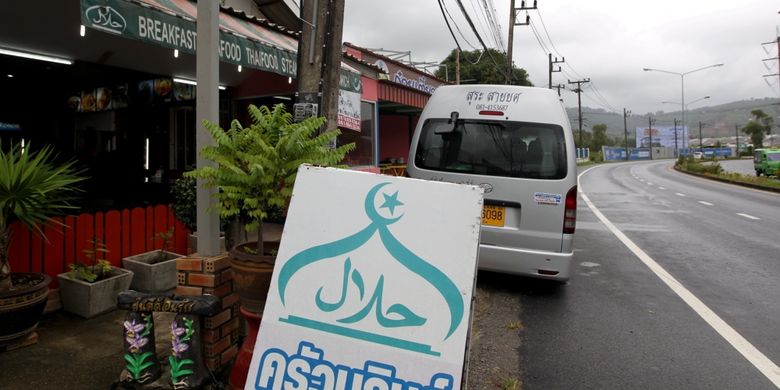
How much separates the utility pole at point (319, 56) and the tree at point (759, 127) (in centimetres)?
10133

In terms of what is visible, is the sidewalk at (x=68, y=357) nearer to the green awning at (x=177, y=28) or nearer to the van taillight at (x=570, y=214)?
the green awning at (x=177, y=28)

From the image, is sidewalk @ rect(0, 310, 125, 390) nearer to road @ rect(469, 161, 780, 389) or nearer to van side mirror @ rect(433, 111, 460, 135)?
road @ rect(469, 161, 780, 389)

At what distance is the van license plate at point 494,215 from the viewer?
537 cm

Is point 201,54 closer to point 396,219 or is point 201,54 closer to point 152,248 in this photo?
point 396,219

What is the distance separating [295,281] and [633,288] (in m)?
5.06

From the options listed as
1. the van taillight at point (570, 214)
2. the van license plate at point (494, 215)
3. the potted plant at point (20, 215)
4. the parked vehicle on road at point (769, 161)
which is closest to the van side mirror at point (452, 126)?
the van license plate at point (494, 215)

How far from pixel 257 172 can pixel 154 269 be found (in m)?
2.74

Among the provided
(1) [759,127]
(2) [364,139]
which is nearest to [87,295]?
(2) [364,139]

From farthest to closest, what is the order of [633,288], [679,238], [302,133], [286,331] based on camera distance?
[679,238] < [633,288] < [302,133] < [286,331]

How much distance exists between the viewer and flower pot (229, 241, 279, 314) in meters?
2.91

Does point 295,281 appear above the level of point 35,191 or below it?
below

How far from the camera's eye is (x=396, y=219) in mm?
2424

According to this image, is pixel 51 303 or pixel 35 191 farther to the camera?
pixel 51 303

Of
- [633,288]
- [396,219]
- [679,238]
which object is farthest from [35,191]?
[679,238]
